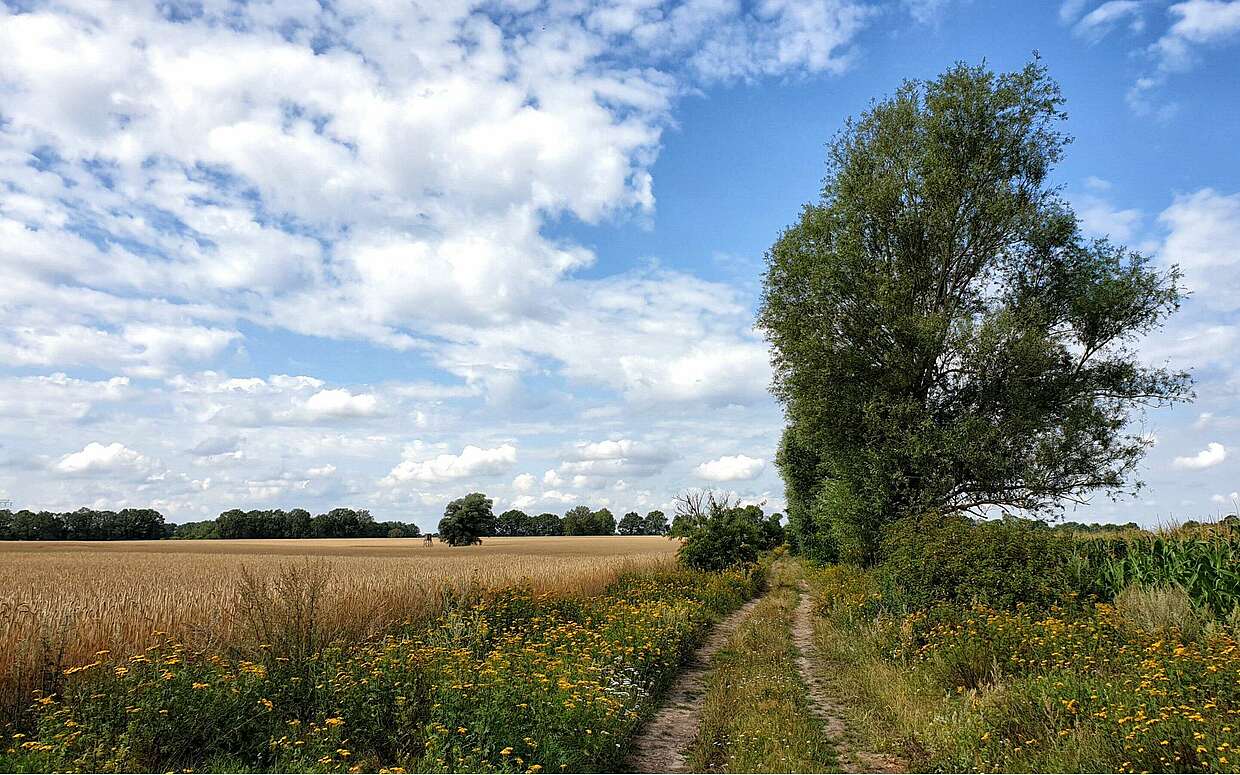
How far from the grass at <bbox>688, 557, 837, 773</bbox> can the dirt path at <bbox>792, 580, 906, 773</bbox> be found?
0.54 feet

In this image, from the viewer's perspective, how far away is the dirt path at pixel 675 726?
7984mm

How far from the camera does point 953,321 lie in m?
19.6

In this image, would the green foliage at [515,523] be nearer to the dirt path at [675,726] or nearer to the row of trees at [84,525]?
the row of trees at [84,525]

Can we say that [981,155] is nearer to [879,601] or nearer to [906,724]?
[879,601]

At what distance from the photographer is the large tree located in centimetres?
1959

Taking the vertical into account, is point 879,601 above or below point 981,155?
below

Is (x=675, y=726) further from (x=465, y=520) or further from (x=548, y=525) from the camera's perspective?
(x=548, y=525)

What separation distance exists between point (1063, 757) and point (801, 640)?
9.76 meters

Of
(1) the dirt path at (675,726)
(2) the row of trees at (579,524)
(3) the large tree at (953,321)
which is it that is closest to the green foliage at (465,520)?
(2) the row of trees at (579,524)

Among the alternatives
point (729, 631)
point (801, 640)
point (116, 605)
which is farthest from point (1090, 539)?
point (116, 605)

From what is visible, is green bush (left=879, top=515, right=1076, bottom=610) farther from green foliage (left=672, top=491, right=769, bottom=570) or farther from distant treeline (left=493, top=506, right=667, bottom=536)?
distant treeline (left=493, top=506, right=667, bottom=536)

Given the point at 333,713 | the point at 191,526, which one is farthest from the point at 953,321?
the point at 191,526

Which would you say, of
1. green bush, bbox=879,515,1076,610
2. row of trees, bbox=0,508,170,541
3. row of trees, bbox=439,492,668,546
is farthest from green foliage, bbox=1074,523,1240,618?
row of trees, bbox=0,508,170,541

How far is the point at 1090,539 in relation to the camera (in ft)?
57.0
